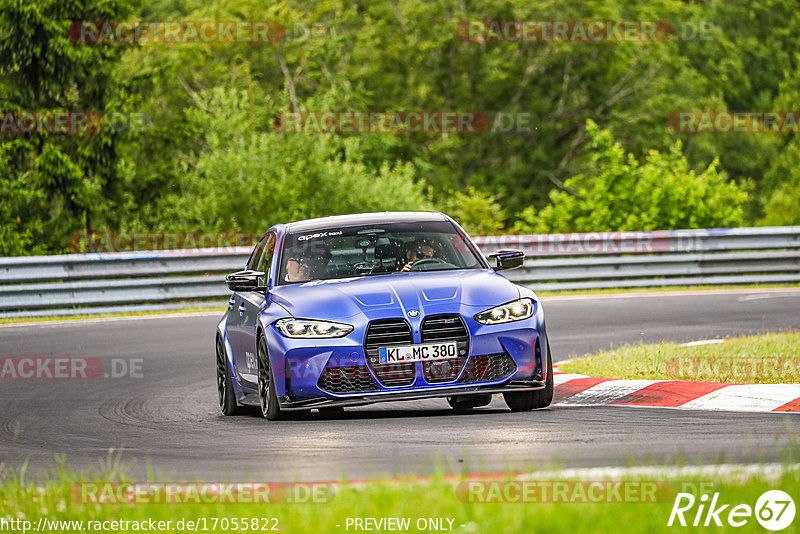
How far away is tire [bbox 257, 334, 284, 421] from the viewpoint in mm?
10031

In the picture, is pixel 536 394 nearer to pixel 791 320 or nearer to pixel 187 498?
pixel 187 498

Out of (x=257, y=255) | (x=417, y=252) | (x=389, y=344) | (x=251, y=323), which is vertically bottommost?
(x=251, y=323)

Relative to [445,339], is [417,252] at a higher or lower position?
higher

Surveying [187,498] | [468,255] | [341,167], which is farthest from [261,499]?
[341,167]

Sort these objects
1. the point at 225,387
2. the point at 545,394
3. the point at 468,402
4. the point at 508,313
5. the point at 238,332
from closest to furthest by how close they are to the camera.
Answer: the point at 508,313
the point at 545,394
the point at 468,402
the point at 238,332
the point at 225,387

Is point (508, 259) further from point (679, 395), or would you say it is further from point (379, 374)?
point (379, 374)

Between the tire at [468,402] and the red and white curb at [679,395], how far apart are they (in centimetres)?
55

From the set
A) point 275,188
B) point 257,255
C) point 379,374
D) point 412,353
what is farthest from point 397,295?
point 275,188

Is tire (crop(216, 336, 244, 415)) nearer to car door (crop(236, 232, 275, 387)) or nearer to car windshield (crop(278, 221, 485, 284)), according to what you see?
car door (crop(236, 232, 275, 387))

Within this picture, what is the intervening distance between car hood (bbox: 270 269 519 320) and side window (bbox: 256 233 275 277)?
3.92ft

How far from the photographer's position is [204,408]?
11852mm

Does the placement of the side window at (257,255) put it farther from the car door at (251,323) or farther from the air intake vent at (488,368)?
the air intake vent at (488,368)

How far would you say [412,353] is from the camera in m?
9.55

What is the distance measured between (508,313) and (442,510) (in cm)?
454
